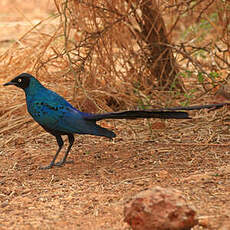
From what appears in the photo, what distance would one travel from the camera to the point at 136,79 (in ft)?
18.5

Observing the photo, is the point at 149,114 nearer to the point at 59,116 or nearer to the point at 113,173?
the point at 113,173

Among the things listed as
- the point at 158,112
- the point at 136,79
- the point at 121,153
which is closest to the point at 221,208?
the point at 158,112

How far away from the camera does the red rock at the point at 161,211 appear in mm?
2373

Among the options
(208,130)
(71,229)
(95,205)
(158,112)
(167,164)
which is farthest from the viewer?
(208,130)

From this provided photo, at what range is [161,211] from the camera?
94.1 inches

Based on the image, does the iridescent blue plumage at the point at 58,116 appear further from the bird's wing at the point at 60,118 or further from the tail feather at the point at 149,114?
the tail feather at the point at 149,114

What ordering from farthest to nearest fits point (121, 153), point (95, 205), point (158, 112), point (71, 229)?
point (121, 153) < point (158, 112) < point (95, 205) < point (71, 229)

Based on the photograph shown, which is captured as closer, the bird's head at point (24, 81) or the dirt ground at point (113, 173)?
the dirt ground at point (113, 173)

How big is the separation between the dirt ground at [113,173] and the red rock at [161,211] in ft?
0.81

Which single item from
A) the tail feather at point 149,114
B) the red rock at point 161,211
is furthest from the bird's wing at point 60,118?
the red rock at point 161,211

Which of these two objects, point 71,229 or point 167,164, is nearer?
point 71,229

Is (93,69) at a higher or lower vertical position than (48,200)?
higher

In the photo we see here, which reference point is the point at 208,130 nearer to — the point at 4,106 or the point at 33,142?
the point at 33,142

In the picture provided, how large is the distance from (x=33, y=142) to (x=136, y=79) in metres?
1.43
